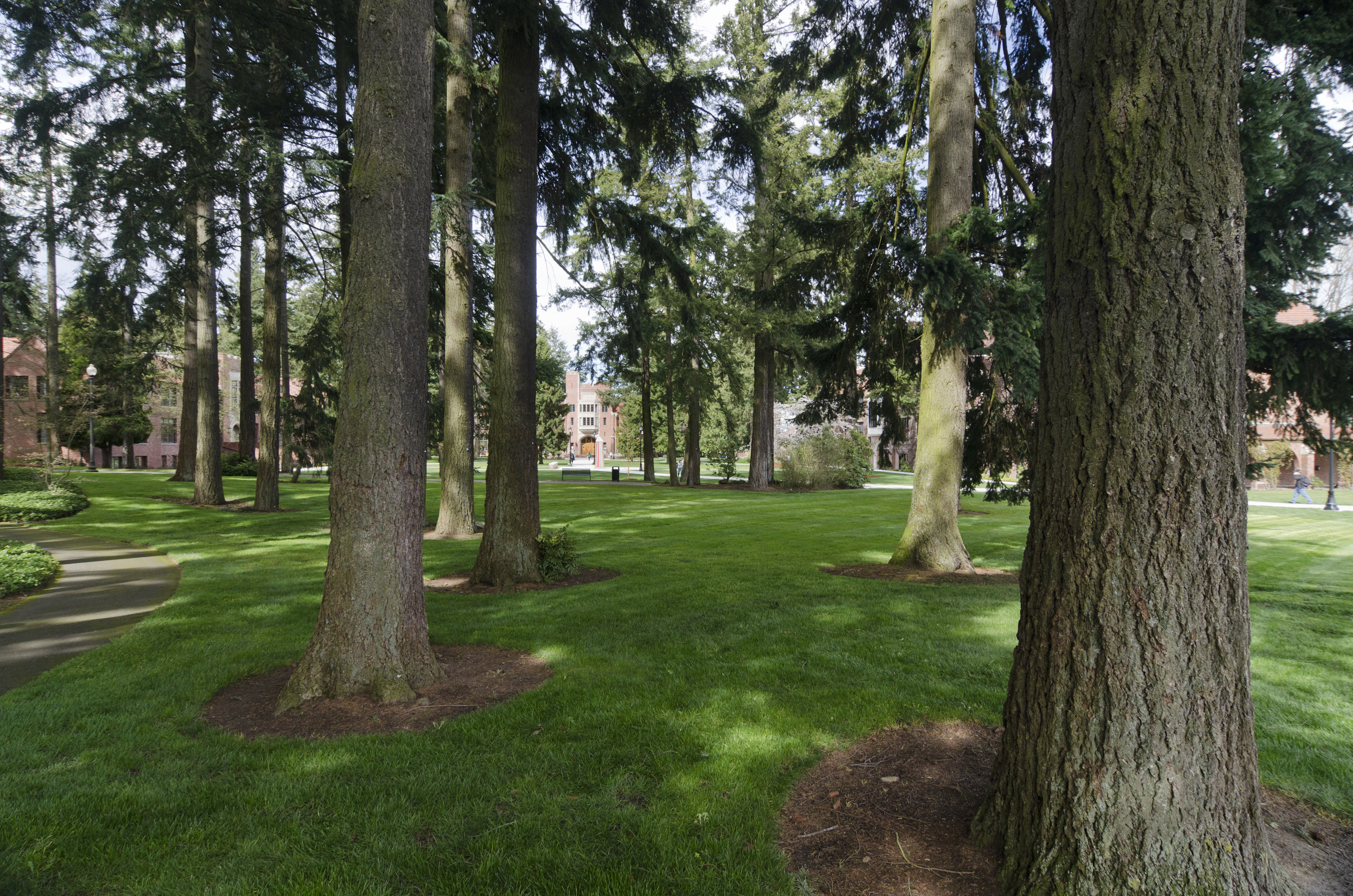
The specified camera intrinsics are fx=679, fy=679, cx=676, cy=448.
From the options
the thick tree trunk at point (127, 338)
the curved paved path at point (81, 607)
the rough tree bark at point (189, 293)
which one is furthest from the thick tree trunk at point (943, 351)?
the thick tree trunk at point (127, 338)

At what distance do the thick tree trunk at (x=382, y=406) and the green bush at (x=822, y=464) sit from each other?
2287cm

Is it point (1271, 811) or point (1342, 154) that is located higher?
point (1342, 154)

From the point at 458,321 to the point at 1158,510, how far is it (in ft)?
36.4

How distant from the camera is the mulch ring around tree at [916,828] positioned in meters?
2.48

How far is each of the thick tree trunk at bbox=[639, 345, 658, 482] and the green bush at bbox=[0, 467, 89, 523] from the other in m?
17.7

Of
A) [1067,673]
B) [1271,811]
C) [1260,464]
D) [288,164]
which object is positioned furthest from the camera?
[288,164]

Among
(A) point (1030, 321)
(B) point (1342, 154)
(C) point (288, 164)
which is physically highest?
(C) point (288, 164)

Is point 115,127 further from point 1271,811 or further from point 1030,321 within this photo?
point 1271,811

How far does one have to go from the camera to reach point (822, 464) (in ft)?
89.6

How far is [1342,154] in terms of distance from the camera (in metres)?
4.43

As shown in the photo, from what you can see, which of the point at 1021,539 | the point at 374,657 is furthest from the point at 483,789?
the point at 1021,539

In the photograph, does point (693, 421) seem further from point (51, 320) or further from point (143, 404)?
point (143, 404)

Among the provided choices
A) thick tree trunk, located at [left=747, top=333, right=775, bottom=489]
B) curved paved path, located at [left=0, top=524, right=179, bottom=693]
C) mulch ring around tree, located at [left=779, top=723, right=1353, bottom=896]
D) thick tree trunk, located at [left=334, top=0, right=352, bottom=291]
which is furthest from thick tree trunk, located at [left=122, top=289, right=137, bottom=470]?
mulch ring around tree, located at [left=779, top=723, right=1353, bottom=896]

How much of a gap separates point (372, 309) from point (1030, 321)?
663 cm
